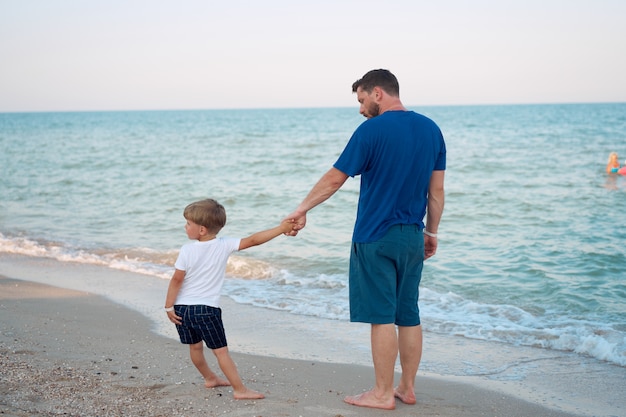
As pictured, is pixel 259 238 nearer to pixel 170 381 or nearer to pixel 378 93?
pixel 378 93

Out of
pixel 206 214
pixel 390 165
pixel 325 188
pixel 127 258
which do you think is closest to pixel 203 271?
pixel 206 214

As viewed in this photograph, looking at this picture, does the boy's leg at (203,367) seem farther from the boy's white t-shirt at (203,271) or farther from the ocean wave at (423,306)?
the ocean wave at (423,306)

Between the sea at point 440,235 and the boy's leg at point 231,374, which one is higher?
the boy's leg at point 231,374

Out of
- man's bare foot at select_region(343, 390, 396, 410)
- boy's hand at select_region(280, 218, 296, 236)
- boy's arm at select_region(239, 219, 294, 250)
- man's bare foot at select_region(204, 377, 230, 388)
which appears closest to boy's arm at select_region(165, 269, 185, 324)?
boy's arm at select_region(239, 219, 294, 250)

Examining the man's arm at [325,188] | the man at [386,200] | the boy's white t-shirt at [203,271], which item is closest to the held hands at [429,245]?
the man at [386,200]

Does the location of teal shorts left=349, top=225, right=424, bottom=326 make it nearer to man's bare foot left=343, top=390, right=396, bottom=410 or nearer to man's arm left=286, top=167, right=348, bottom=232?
man's arm left=286, top=167, right=348, bottom=232

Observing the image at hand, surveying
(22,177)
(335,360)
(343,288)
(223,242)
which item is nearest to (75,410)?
(223,242)

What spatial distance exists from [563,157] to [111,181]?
1565 cm

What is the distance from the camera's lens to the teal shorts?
3.86 m

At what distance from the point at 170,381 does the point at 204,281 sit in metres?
0.83

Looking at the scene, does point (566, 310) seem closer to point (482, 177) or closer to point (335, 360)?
point (335, 360)

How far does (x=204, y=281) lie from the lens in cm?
401

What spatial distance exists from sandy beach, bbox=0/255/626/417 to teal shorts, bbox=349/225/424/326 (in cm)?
61

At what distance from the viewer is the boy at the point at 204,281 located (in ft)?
13.0
